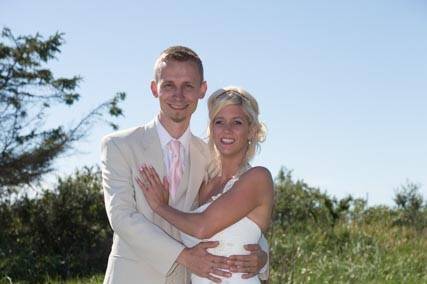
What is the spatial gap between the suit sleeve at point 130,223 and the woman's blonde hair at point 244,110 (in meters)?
0.56

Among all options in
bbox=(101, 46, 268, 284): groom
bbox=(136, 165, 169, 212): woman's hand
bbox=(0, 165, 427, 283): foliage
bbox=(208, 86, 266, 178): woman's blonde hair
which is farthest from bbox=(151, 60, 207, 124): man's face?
bbox=(0, 165, 427, 283): foliage

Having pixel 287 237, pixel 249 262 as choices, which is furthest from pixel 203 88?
pixel 287 237

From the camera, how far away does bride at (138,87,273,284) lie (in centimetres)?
379

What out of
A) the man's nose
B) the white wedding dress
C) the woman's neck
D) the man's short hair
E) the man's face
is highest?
the man's short hair

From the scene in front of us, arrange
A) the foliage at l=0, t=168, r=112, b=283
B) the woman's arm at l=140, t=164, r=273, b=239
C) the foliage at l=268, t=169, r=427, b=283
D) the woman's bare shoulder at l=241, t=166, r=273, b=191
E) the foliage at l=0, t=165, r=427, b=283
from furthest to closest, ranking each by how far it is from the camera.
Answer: the foliage at l=0, t=168, r=112, b=283 < the foliage at l=0, t=165, r=427, b=283 < the foliage at l=268, t=169, r=427, b=283 < the woman's bare shoulder at l=241, t=166, r=273, b=191 < the woman's arm at l=140, t=164, r=273, b=239

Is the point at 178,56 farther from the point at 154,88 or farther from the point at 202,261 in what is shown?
the point at 202,261

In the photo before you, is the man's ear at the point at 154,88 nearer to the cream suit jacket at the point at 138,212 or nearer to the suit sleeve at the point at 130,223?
the cream suit jacket at the point at 138,212

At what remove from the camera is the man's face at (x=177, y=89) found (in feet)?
13.0

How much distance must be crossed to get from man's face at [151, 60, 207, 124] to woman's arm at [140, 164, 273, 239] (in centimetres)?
38

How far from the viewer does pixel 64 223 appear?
14477 mm

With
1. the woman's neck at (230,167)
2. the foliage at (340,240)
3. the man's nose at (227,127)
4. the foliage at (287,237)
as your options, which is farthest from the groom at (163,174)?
the foliage at (287,237)

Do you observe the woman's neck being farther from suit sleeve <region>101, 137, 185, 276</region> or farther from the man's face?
suit sleeve <region>101, 137, 185, 276</region>

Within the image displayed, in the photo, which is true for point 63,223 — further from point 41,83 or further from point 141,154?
point 141,154

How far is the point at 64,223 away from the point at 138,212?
1108 cm
